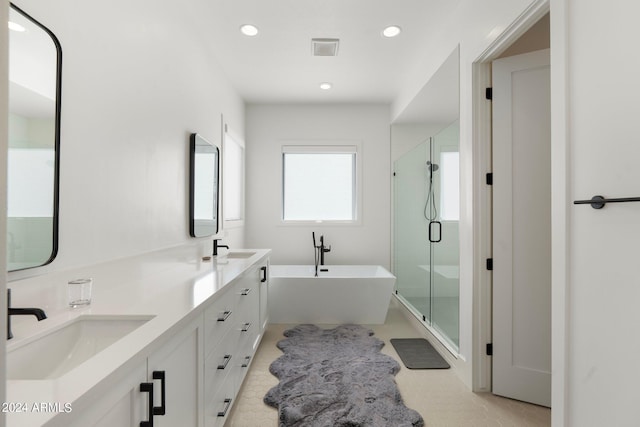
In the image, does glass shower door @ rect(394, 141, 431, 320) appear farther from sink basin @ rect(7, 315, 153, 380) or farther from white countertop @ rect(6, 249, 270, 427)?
sink basin @ rect(7, 315, 153, 380)

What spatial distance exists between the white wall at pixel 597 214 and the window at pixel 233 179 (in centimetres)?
292

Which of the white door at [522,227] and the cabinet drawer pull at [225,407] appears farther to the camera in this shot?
the white door at [522,227]

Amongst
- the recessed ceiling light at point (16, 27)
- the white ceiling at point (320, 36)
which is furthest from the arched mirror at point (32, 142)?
the white ceiling at point (320, 36)

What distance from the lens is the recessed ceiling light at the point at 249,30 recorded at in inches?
104

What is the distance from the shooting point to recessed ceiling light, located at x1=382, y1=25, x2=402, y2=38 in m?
2.66

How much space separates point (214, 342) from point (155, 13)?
6.22 ft

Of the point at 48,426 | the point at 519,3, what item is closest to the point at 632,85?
the point at 519,3

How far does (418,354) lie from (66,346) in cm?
259

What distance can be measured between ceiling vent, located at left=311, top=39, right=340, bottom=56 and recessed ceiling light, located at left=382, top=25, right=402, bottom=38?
1.30 ft

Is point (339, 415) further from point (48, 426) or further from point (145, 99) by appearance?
point (145, 99)

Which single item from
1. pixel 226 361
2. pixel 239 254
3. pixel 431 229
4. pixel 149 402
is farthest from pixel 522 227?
pixel 239 254

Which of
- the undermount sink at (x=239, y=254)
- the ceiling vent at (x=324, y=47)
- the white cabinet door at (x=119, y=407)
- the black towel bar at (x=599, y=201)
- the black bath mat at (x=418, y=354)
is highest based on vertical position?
the ceiling vent at (x=324, y=47)

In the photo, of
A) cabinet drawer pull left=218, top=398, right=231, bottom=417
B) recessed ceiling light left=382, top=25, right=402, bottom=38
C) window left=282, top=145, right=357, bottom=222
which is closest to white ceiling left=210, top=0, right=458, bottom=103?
recessed ceiling light left=382, top=25, right=402, bottom=38

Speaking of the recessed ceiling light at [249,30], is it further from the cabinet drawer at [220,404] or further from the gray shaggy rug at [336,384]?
the gray shaggy rug at [336,384]
